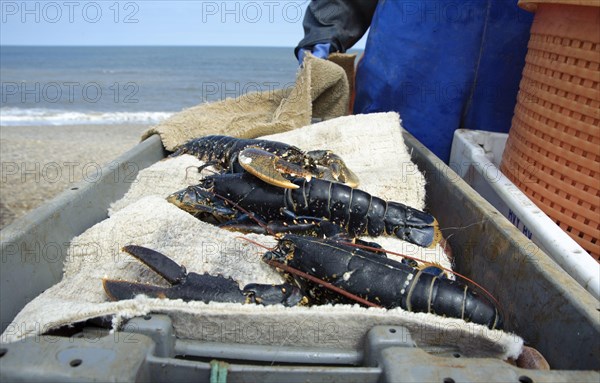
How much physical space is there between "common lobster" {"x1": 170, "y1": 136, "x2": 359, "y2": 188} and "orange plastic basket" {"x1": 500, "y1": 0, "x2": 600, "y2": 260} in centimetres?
99

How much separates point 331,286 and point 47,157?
845 cm

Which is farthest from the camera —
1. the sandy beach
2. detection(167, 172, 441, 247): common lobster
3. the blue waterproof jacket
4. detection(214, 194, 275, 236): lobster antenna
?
the sandy beach

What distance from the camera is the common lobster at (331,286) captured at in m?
1.50

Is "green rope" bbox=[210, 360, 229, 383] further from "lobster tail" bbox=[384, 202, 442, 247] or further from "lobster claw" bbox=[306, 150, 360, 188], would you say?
"lobster claw" bbox=[306, 150, 360, 188]

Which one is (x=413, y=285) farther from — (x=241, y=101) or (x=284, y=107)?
(x=241, y=101)

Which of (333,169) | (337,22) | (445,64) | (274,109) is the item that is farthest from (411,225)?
(337,22)

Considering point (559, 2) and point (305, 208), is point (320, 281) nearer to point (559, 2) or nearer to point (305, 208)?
point (305, 208)

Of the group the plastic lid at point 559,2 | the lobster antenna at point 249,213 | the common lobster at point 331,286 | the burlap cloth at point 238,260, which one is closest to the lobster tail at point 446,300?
the common lobster at point 331,286

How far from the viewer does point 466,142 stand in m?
3.09

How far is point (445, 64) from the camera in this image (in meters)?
3.42

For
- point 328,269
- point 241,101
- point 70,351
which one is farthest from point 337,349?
point 241,101

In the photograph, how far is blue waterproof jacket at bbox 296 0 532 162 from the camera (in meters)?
3.24

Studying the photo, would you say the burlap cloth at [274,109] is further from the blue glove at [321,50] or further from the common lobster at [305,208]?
the common lobster at [305,208]

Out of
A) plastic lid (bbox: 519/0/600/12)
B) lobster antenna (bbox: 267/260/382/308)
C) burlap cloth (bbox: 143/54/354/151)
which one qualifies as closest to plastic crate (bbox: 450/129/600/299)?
lobster antenna (bbox: 267/260/382/308)
